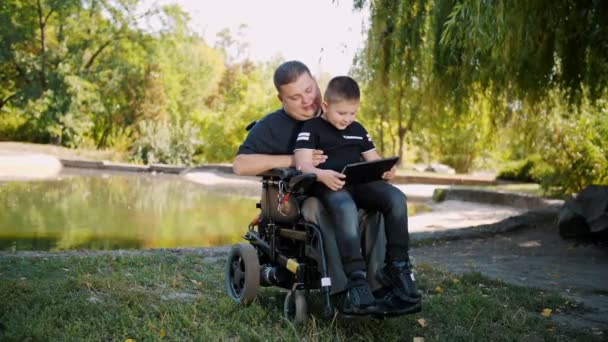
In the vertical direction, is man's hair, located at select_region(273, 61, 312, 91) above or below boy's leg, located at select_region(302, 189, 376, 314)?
above

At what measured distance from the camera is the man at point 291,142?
316 cm

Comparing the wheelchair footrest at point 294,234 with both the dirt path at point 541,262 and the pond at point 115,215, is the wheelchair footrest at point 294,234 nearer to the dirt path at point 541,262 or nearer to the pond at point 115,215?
the dirt path at point 541,262

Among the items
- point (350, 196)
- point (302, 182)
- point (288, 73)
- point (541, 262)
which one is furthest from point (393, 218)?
point (541, 262)

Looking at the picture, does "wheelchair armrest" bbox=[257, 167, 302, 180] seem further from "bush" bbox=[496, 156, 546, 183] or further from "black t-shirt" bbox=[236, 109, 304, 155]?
"bush" bbox=[496, 156, 546, 183]

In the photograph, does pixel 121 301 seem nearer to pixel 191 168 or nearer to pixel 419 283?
pixel 419 283

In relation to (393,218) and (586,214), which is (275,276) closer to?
(393,218)

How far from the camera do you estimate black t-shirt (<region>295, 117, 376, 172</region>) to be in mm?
3225

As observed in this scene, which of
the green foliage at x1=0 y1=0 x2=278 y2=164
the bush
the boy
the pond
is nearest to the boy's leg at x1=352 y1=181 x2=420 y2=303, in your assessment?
the boy

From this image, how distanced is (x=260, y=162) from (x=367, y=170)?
2.13ft

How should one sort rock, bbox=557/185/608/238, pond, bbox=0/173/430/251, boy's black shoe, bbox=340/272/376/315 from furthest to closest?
pond, bbox=0/173/430/251 → rock, bbox=557/185/608/238 → boy's black shoe, bbox=340/272/376/315

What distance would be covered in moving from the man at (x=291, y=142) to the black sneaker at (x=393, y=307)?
105mm

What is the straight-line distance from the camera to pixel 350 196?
10.2ft

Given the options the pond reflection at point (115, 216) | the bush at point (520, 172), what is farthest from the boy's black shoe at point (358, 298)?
the bush at point (520, 172)

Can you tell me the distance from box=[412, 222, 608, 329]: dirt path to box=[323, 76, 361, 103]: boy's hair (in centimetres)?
175
